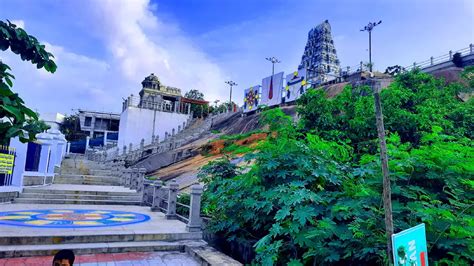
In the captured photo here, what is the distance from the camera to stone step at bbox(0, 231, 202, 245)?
5559 mm

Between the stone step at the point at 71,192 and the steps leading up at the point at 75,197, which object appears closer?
the steps leading up at the point at 75,197

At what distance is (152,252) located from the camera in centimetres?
601

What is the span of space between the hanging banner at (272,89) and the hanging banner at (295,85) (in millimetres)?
799

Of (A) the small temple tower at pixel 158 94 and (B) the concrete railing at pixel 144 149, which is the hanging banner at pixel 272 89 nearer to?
(B) the concrete railing at pixel 144 149

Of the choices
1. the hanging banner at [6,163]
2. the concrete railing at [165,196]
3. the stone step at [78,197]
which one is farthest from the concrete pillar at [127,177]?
the hanging banner at [6,163]

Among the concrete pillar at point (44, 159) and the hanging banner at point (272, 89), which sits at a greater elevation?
the hanging banner at point (272, 89)

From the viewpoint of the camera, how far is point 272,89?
3036cm

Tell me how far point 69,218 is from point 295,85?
919 inches

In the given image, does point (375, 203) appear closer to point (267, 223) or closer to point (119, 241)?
point (267, 223)

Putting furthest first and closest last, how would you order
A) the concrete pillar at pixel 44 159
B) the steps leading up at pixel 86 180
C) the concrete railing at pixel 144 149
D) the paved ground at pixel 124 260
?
the concrete railing at pixel 144 149, the steps leading up at pixel 86 180, the concrete pillar at pixel 44 159, the paved ground at pixel 124 260

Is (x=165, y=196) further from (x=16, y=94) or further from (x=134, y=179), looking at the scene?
(x=16, y=94)

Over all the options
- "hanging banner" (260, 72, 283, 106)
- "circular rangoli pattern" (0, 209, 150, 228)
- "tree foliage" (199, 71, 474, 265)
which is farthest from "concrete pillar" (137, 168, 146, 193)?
"hanging banner" (260, 72, 283, 106)

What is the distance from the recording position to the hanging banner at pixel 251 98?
107 feet

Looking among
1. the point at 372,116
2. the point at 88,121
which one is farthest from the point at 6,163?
the point at 88,121
